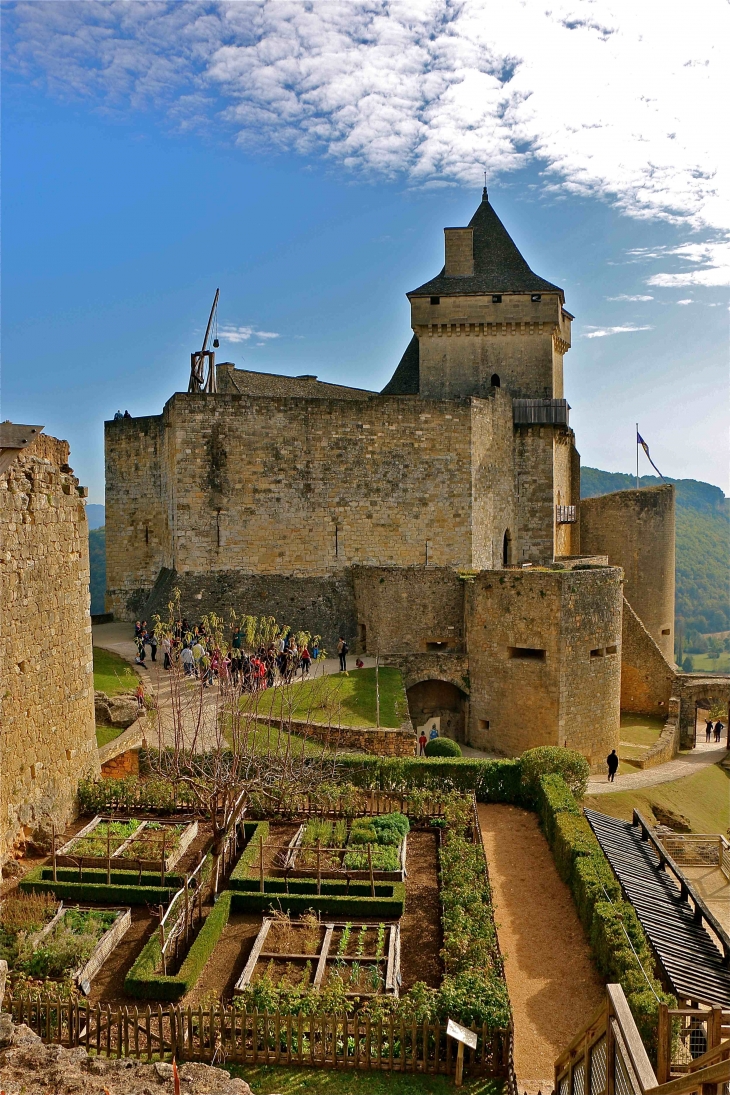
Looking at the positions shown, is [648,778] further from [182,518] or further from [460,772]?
[182,518]

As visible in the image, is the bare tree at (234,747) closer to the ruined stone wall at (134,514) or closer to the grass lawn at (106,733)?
the grass lawn at (106,733)

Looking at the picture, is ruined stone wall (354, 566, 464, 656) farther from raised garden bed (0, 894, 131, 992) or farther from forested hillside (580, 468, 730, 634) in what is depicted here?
forested hillside (580, 468, 730, 634)

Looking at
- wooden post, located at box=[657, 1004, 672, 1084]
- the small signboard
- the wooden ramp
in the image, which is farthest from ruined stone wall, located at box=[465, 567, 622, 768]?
wooden post, located at box=[657, 1004, 672, 1084]

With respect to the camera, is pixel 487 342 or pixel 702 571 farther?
pixel 702 571

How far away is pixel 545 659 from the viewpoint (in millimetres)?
20125

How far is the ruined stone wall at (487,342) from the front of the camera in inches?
1244

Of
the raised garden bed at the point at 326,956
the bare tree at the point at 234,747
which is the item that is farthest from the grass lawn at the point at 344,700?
the raised garden bed at the point at 326,956

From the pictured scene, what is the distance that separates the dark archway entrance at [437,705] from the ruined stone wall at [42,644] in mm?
11357

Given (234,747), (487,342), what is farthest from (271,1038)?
(487,342)

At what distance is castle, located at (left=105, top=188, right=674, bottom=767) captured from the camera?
2073 cm

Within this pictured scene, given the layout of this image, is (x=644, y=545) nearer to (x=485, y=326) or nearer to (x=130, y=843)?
(x=485, y=326)

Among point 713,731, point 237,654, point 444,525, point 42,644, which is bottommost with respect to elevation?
point 713,731

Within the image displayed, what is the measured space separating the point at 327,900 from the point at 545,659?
37.0 ft

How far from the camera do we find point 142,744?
15047 mm
